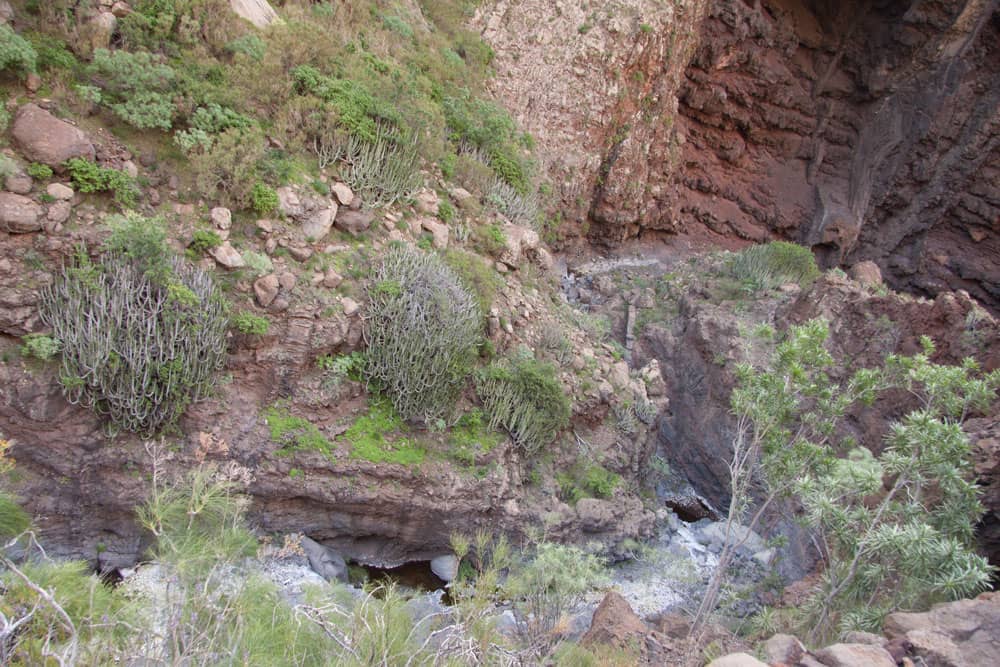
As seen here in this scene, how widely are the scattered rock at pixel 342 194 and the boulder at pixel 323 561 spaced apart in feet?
14.5

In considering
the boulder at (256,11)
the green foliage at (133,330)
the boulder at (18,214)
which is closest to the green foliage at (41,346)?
the green foliage at (133,330)

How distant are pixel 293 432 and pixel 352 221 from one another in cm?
295

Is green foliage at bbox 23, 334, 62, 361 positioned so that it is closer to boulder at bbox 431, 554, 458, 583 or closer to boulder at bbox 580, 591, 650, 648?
boulder at bbox 431, 554, 458, 583

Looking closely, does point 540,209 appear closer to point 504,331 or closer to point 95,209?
point 504,331

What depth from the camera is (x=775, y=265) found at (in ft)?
46.7

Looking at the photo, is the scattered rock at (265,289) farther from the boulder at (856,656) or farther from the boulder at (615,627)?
the boulder at (856,656)

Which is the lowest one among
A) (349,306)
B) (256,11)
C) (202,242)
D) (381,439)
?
(381,439)

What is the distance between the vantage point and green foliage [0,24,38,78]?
6.02 meters

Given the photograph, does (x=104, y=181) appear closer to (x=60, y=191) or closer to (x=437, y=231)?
(x=60, y=191)

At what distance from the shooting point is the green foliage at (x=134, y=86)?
6719 mm

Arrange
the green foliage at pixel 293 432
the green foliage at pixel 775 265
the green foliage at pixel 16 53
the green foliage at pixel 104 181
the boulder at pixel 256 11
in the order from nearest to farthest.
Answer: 1. the green foliage at pixel 16 53
2. the green foliage at pixel 104 181
3. the green foliage at pixel 293 432
4. the boulder at pixel 256 11
5. the green foliage at pixel 775 265

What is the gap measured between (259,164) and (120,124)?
155 centimetres

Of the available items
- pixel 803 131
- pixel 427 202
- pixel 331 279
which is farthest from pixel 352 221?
pixel 803 131

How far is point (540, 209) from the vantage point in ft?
44.1
